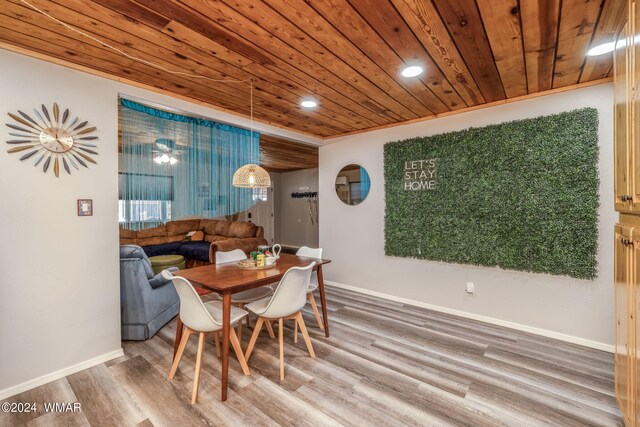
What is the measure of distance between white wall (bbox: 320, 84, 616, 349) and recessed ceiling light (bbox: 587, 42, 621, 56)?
0.70 metres

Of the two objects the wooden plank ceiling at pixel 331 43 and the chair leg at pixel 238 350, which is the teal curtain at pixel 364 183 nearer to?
the wooden plank ceiling at pixel 331 43

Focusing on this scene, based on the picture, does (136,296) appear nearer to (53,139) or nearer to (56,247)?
(56,247)

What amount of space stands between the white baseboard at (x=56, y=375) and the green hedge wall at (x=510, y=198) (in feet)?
10.9

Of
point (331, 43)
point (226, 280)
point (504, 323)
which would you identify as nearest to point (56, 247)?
point (226, 280)

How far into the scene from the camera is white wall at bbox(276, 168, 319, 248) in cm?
824

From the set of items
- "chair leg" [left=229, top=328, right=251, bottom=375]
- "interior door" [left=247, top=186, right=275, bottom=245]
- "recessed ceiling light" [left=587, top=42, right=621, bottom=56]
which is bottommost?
"chair leg" [left=229, top=328, right=251, bottom=375]

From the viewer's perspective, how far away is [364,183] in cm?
429

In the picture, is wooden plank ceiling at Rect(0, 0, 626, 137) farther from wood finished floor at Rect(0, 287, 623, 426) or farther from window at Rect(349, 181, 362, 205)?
wood finished floor at Rect(0, 287, 623, 426)

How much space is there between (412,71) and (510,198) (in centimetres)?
174

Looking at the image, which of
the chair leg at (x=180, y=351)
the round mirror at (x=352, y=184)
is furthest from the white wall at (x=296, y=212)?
the chair leg at (x=180, y=351)

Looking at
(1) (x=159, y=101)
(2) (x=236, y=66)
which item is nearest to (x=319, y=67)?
(2) (x=236, y=66)

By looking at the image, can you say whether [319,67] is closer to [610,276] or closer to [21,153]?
[21,153]

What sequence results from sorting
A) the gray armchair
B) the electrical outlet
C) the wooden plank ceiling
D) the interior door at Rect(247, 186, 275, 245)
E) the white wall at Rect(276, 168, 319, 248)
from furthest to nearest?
the interior door at Rect(247, 186, 275, 245) → the white wall at Rect(276, 168, 319, 248) → the electrical outlet → the gray armchair → the wooden plank ceiling

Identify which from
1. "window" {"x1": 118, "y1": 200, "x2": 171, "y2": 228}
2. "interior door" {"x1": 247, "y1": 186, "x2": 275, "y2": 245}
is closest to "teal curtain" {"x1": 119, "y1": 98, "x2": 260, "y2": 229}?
"window" {"x1": 118, "y1": 200, "x2": 171, "y2": 228}
